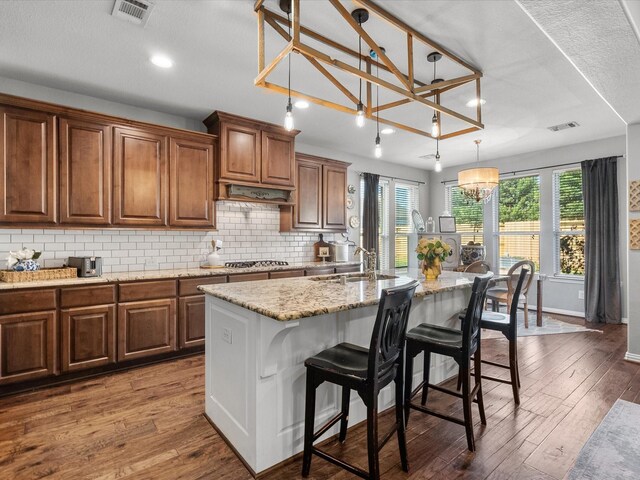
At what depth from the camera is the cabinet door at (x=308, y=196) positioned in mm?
5082

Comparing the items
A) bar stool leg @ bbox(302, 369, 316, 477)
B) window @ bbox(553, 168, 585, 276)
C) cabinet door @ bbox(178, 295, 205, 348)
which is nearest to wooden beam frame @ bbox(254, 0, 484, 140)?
bar stool leg @ bbox(302, 369, 316, 477)

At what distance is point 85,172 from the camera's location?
11.2ft

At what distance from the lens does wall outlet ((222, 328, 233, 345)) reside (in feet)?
7.03

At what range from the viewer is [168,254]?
4246 millimetres

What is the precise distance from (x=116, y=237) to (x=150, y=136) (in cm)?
119

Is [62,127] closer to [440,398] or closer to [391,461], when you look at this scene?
[391,461]

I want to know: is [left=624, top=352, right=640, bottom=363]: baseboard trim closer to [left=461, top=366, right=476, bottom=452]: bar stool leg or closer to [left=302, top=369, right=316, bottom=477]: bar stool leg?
[left=461, top=366, right=476, bottom=452]: bar stool leg

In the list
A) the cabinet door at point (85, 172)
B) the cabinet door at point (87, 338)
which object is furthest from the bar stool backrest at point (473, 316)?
the cabinet door at point (85, 172)

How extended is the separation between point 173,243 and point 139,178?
902 millimetres

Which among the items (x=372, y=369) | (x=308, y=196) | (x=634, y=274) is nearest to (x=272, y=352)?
(x=372, y=369)

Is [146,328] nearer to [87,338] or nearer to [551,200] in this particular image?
[87,338]

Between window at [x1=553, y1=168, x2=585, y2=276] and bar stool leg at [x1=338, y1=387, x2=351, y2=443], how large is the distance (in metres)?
5.37

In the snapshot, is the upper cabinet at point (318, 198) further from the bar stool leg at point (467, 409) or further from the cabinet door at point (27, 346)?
the bar stool leg at point (467, 409)

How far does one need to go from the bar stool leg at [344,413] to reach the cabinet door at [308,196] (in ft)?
10.3
